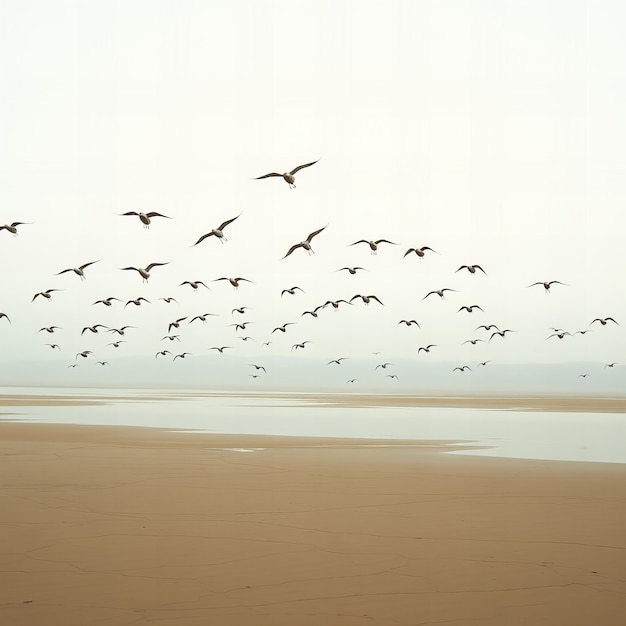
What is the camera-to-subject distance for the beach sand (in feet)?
31.1

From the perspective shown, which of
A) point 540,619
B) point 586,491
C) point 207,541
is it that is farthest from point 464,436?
point 540,619

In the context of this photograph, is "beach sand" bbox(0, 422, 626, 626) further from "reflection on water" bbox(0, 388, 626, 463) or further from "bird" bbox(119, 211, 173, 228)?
"bird" bbox(119, 211, 173, 228)

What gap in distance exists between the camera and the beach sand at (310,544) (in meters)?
9.48

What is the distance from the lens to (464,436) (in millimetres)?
34312

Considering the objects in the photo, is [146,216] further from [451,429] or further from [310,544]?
[310,544]

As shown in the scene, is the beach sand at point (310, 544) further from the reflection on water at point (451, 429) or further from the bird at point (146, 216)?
the bird at point (146, 216)

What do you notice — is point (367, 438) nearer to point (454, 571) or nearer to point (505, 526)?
point (505, 526)

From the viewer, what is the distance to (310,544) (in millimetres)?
12633

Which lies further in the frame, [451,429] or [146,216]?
[451,429]

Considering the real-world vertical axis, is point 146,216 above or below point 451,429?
above

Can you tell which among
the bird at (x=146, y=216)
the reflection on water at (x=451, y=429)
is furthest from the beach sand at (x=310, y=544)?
the bird at (x=146, y=216)

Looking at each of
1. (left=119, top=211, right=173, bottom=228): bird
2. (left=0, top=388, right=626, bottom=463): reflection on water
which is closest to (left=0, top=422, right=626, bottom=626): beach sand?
(left=0, top=388, right=626, bottom=463): reflection on water

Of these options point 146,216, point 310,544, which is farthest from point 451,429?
point 310,544

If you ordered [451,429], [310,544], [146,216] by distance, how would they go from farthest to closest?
[451,429] < [146,216] < [310,544]
